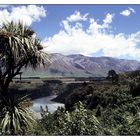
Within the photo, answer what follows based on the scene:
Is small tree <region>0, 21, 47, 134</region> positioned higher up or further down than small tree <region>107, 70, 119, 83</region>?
higher up

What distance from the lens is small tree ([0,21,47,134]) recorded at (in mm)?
10250

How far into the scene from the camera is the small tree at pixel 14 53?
1025 centimetres

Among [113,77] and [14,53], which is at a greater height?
[14,53]

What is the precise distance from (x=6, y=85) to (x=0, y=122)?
968 millimetres

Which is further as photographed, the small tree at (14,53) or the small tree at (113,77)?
the small tree at (113,77)

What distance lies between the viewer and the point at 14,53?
10.2 meters

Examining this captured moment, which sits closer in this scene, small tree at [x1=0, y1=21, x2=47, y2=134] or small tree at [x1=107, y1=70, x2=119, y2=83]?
small tree at [x1=0, y1=21, x2=47, y2=134]

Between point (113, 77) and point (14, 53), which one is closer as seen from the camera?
point (14, 53)

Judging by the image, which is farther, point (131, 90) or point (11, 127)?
point (131, 90)

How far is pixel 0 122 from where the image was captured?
10.2 metres
